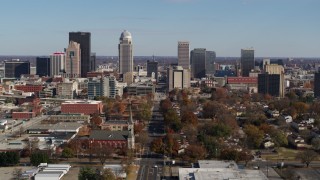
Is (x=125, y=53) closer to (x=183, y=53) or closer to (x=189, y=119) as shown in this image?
(x=183, y=53)

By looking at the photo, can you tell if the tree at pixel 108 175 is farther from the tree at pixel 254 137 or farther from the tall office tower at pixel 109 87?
the tall office tower at pixel 109 87

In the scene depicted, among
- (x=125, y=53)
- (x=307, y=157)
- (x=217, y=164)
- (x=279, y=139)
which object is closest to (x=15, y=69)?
(x=125, y=53)

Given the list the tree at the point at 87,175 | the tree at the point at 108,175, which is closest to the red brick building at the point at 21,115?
the tree at the point at 108,175

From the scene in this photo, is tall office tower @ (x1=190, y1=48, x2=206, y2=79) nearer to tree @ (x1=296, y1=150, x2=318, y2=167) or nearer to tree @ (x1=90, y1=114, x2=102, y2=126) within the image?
tree @ (x1=90, y1=114, x2=102, y2=126)

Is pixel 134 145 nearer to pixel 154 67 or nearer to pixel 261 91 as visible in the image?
pixel 261 91

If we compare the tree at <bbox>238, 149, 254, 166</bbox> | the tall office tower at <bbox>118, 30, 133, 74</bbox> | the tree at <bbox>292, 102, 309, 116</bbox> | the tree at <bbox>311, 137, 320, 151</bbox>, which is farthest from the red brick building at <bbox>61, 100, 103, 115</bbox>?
the tall office tower at <bbox>118, 30, 133, 74</bbox>

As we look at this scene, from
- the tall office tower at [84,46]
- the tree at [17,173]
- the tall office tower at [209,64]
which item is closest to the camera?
the tree at [17,173]
